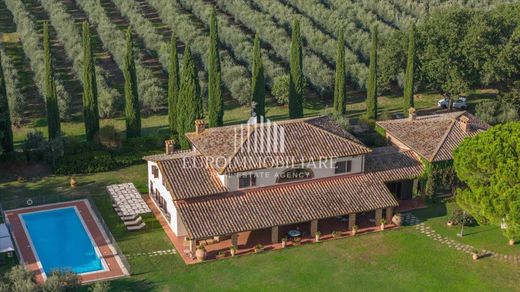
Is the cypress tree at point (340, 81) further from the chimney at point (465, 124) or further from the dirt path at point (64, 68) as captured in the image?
the dirt path at point (64, 68)

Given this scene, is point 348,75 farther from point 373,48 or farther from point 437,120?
point 437,120

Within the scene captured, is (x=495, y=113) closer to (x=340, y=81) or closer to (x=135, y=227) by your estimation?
(x=340, y=81)

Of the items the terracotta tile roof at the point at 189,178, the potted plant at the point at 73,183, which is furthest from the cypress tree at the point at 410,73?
the potted plant at the point at 73,183

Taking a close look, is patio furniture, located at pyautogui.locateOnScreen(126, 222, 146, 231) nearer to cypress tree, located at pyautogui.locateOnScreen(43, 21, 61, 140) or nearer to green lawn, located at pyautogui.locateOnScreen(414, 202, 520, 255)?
cypress tree, located at pyautogui.locateOnScreen(43, 21, 61, 140)

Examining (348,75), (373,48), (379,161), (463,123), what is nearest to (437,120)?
(463,123)

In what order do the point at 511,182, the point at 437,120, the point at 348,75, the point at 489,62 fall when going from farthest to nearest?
the point at 348,75
the point at 489,62
the point at 437,120
the point at 511,182
